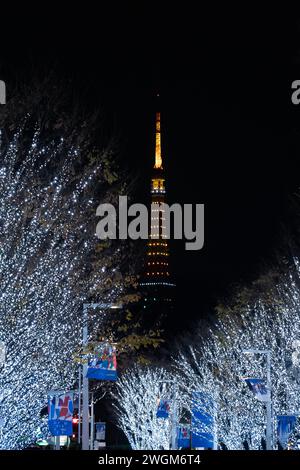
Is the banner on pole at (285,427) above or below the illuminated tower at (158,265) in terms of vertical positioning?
below

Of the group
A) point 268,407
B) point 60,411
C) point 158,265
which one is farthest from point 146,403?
point 158,265

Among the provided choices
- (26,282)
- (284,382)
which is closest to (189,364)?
(284,382)

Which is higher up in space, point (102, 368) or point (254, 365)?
point (254, 365)

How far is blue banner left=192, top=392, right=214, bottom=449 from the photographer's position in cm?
3553

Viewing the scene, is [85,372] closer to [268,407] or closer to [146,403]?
[268,407]

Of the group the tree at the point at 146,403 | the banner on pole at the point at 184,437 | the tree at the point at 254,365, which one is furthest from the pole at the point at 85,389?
the tree at the point at 146,403

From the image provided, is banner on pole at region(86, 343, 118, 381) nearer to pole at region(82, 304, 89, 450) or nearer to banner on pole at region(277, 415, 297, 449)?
pole at region(82, 304, 89, 450)

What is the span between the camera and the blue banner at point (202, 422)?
35.5 metres

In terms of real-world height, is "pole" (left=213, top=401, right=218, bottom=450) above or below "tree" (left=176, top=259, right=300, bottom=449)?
below

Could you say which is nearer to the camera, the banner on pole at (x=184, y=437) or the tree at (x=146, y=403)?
the banner on pole at (x=184, y=437)

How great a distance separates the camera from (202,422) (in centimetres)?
3506

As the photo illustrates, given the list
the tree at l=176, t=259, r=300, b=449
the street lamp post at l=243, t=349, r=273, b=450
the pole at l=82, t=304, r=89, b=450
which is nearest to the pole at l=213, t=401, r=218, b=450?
the tree at l=176, t=259, r=300, b=449

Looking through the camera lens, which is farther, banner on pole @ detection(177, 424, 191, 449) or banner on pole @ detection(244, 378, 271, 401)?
banner on pole @ detection(177, 424, 191, 449)

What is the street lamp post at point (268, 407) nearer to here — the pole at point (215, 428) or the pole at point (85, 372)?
the pole at point (85, 372)
